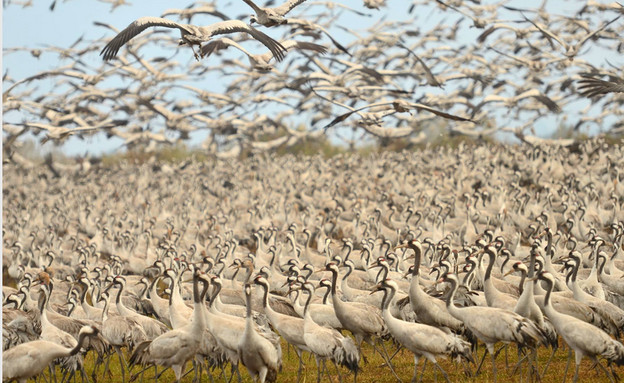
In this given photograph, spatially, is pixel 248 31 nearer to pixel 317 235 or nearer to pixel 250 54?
pixel 250 54

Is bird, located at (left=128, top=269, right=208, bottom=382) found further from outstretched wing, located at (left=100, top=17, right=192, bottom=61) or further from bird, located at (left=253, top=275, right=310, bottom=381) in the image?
outstretched wing, located at (left=100, top=17, right=192, bottom=61)

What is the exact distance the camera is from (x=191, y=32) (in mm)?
12062

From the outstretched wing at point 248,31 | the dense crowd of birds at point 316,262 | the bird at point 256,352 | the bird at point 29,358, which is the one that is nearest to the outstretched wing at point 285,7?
the outstretched wing at point 248,31

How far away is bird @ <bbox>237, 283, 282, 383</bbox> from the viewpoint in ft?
28.7

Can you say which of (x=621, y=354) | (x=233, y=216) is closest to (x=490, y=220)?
(x=233, y=216)

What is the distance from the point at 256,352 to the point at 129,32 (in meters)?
4.70

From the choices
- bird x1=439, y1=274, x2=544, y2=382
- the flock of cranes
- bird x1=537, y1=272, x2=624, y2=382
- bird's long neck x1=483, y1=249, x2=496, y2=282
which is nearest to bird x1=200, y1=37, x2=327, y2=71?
the flock of cranes

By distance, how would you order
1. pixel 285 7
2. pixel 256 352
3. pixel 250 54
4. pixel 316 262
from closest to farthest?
pixel 256 352 → pixel 285 7 → pixel 250 54 → pixel 316 262

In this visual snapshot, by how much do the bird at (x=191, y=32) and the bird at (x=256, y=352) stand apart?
384 cm

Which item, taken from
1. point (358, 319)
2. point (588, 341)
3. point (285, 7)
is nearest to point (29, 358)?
point (358, 319)

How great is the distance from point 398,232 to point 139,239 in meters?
5.85

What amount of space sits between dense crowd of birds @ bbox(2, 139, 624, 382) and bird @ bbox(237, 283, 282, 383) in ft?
0.07

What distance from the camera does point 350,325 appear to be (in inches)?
395

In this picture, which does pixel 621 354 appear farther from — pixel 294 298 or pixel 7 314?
pixel 7 314
